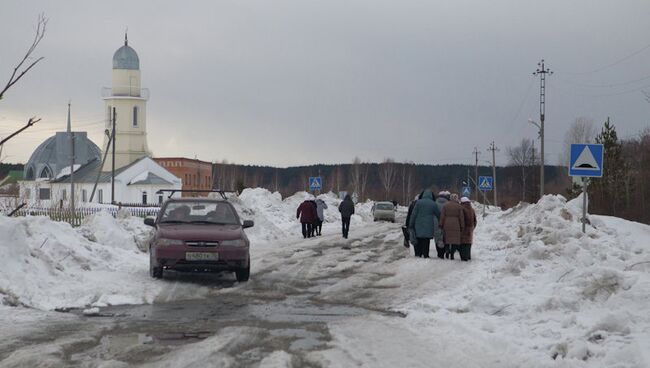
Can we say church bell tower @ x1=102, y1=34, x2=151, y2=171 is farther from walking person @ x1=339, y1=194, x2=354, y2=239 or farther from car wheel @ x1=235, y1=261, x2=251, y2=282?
car wheel @ x1=235, y1=261, x2=251, y2=282

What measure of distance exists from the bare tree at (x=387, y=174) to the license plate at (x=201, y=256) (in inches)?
5441

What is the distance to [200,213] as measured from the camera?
16438mm

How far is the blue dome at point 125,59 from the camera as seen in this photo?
100312mm

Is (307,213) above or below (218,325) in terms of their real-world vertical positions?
above

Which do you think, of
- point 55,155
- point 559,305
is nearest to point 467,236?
point 559,305

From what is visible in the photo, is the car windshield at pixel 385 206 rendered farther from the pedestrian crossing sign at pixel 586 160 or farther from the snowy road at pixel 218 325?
the snowy road at pixel 218 325

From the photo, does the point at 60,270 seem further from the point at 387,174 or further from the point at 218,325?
the point at 387,174

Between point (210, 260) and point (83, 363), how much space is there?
7245mm

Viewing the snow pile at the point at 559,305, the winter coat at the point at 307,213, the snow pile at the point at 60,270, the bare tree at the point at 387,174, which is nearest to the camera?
the snow pile at the point at 559,305

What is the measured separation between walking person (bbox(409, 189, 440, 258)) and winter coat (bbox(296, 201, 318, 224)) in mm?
12182

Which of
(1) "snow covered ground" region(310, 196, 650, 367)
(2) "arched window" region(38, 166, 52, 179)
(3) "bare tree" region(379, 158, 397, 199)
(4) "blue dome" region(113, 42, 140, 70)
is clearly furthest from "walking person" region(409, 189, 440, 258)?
(3) "bare tree" region(379, 158, 397, 199)

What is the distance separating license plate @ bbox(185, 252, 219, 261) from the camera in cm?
1482

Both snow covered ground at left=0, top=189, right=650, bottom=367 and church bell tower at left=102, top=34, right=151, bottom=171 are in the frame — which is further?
church bell tower at left=102, top=34, right=151, bottom=171

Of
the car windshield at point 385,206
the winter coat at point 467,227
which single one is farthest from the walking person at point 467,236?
the car windshield at point 385,206
